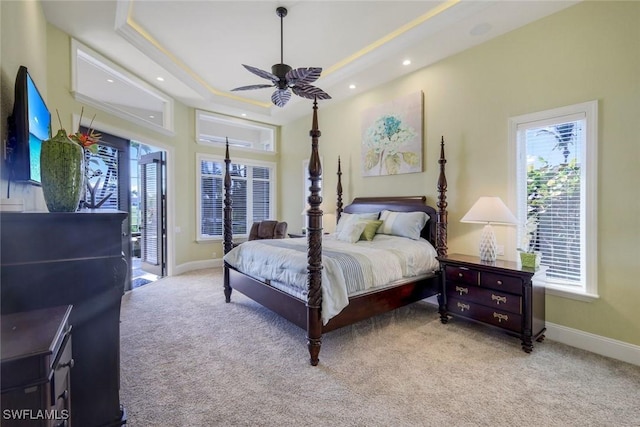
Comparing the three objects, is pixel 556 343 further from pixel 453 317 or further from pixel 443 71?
pixel 443 71

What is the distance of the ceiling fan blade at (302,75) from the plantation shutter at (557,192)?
7.69 ft

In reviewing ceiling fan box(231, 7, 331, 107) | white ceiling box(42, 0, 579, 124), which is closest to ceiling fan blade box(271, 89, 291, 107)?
ceiling fan box(231, 7, 331, 107)

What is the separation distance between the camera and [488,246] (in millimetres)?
3109

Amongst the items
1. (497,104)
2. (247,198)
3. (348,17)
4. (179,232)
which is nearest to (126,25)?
(348,17)

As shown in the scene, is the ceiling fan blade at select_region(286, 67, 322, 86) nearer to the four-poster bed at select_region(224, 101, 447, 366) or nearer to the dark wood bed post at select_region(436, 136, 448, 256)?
the four-poster bed at select_region(224, 101, 447, 366)

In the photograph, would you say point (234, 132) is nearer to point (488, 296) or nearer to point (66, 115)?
point (66, 115)

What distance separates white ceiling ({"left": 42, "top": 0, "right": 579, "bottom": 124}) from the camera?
10.1 ft

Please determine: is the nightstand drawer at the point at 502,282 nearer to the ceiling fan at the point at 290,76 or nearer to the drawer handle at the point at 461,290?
the drawer handle at the point at 461,290

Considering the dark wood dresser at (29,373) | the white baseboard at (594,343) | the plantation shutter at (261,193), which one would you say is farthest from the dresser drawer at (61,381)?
the plantation shutter at (261,193)

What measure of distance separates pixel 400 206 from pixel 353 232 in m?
0.95

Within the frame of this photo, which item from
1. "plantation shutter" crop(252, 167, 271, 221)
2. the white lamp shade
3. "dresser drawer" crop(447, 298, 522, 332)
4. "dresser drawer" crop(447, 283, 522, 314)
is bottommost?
"dresser drawer" crop(447, 298, 522, 332)

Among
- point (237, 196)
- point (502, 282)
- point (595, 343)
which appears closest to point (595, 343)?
point (595, 343)

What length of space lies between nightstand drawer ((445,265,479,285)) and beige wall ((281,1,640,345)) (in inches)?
27.3

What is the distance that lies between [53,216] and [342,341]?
2.45 meters
